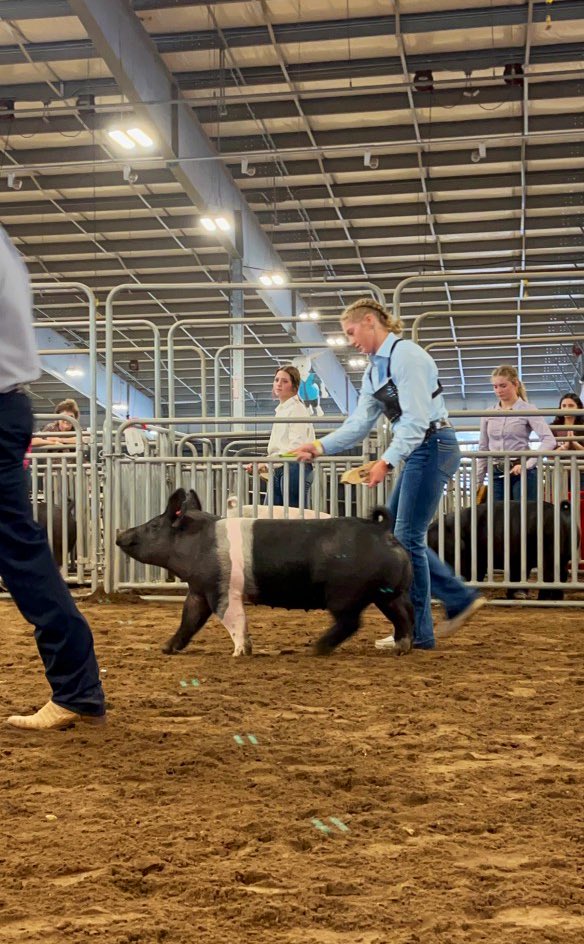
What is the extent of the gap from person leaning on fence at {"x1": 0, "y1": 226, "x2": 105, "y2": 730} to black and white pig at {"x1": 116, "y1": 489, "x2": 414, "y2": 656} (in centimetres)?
170

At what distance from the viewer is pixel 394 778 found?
268cm

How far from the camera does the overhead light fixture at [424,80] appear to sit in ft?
36.9

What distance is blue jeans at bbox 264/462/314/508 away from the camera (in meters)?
7.48

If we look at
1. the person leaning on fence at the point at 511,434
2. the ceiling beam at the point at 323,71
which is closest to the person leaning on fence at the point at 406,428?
the person leaning on fence at the point at 511,434

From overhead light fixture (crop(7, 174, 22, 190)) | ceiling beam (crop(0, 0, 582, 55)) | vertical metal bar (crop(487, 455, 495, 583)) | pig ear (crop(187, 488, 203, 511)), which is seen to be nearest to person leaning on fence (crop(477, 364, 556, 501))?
vertical metal bar (crop(487, 455, 495, 583))

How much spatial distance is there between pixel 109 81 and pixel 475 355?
42.4ft

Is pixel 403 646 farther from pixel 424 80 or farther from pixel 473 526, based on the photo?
pixel 424 80

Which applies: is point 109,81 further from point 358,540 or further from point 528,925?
point 528,925

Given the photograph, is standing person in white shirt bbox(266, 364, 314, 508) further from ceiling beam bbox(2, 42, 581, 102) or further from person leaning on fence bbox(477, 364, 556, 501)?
ceiling beam bbox(2, 42, 581, 102)

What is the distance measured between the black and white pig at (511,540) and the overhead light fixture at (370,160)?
7.08 meters

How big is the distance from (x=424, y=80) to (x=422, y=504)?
25.5 feet

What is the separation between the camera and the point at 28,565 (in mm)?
3039

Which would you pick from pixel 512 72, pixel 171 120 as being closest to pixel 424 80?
pixel 512 72

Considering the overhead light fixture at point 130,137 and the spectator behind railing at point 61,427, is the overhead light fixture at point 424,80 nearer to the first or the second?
the overhead light fixture at point 130,137
